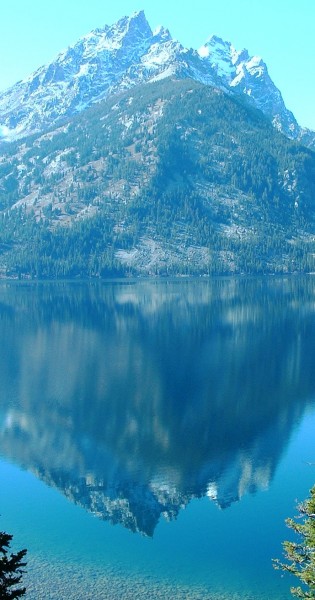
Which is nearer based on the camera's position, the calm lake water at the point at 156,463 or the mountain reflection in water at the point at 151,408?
the calm lake water at the point at 156,463

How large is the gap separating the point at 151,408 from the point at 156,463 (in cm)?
2058

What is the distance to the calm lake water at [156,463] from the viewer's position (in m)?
45.6

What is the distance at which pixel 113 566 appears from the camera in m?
46.0

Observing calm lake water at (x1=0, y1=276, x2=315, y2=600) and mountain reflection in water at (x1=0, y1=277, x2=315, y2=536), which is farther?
mountain reflection in water at (x1=0, y1=277, x2=315, y2=536)

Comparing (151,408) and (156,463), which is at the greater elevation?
(151,408)

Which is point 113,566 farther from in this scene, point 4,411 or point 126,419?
point 4,411

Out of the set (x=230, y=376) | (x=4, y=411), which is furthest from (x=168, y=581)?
(x=230, y=376)

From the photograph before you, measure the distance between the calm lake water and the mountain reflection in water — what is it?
0.90 feet

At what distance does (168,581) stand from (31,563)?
10.8 meters

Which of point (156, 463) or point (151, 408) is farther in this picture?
point (151, 408)

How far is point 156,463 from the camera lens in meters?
65.6

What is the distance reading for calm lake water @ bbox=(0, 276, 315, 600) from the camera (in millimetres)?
45562

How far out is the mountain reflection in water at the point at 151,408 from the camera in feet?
199

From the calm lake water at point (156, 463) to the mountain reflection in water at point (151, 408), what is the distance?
27cm
